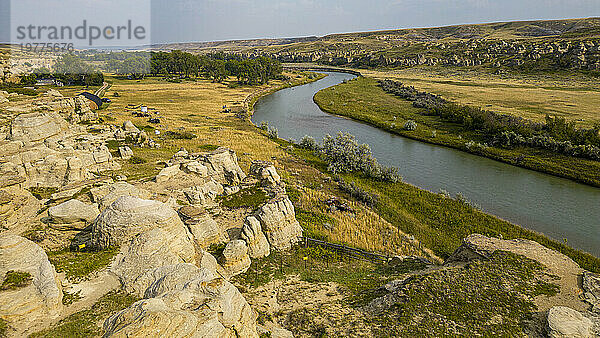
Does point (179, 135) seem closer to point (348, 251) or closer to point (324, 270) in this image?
point (348, 251)

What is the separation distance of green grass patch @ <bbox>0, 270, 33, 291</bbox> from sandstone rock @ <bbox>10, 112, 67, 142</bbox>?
90.7 feet

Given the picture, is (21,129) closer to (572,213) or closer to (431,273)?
(431,273)

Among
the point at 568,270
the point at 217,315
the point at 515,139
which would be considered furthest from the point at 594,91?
the point at 217,315

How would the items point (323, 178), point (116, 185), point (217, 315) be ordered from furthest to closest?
point (323, 178), point (116, 185), point (217, 315)

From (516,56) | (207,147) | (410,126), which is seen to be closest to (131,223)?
(207,147)

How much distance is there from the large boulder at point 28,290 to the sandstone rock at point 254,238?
10.1 m

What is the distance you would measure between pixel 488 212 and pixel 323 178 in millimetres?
17970

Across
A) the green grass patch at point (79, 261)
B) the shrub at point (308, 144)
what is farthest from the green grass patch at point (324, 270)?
the shrub at point (308, 144)

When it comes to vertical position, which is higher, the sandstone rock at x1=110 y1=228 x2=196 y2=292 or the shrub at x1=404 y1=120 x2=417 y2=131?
the shrub at x1=404 y1=120 x2=417 y2=131

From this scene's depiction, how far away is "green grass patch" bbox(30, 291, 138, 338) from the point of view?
980 cm

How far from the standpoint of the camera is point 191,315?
939 cm

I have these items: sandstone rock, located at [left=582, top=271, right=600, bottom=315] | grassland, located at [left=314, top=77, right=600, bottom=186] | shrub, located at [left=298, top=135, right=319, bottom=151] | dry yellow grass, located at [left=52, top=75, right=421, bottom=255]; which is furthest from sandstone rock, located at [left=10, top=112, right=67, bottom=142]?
grassland, located at [left=314, top=77, right=600, bottom=186]

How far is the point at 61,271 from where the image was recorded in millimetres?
12891

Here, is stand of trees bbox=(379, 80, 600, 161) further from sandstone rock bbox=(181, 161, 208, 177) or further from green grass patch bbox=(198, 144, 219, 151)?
sandstone rock bbox=(181, 161, 208, 177)
